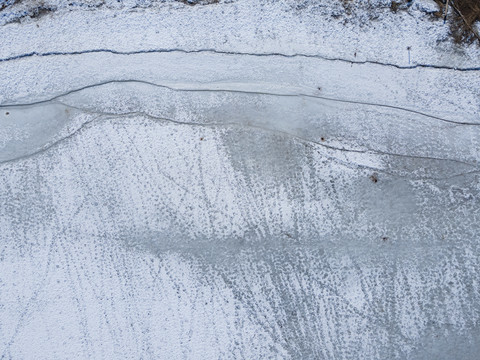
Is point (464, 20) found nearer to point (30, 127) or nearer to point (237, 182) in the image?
point (237, 182)

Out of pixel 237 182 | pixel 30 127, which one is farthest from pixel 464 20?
pixel 30 127

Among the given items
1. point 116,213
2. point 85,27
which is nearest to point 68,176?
point 116,213

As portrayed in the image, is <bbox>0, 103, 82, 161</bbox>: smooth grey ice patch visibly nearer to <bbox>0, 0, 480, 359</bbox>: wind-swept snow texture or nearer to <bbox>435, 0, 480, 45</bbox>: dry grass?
<bbox>0, 0, 480, 359</bbox>: wind-swept snow texture

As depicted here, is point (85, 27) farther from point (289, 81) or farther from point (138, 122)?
point (289, 81)

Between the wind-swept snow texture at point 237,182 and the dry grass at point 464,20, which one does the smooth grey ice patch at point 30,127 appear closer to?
the wind-swept snow texture at point 237,182

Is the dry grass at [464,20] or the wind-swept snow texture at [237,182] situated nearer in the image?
the wind-swept snow texture at [237,182]

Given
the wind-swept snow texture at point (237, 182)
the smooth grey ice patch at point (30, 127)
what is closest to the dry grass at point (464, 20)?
the wind-swept snow texture at point (237, 182)
